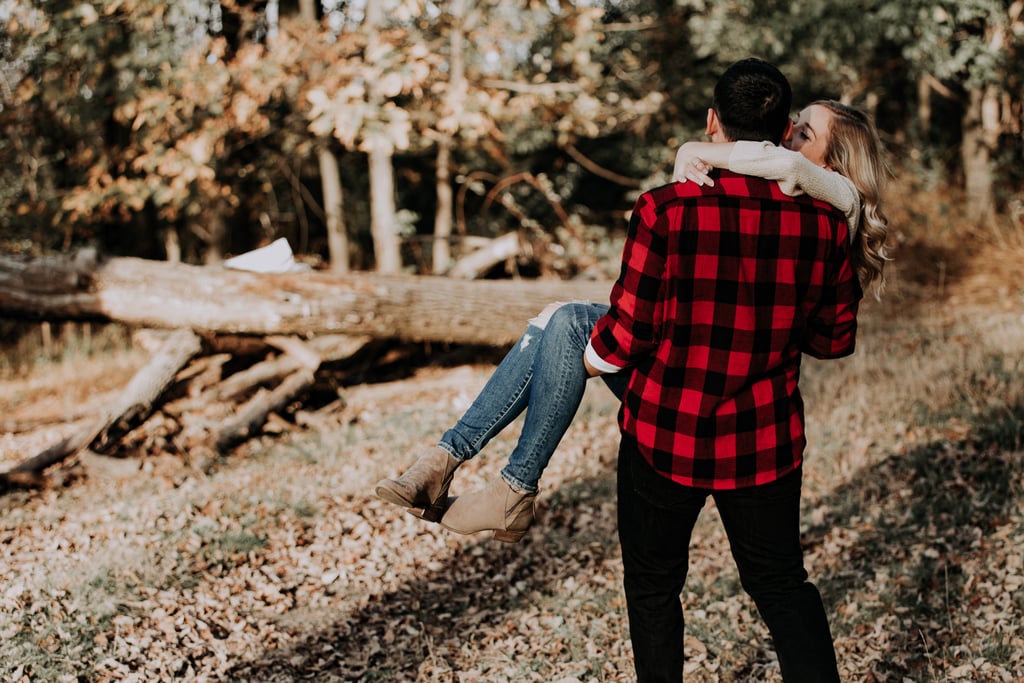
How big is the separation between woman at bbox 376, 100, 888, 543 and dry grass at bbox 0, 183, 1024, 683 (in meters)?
1.29

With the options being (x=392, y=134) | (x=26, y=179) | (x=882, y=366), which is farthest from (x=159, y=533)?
(x=26, y=179)

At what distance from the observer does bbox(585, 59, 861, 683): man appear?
2.13 meters

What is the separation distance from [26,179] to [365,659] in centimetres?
889

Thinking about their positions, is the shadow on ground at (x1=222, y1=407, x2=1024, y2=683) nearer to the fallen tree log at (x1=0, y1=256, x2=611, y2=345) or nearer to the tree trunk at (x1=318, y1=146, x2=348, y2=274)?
the fallen tree log at (x1=0, y1=256, x2=611, y2=345)

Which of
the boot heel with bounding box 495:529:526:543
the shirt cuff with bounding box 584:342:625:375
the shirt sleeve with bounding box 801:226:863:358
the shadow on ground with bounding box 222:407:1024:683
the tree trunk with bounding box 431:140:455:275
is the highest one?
the shirt sleeve with bounding box 801:226:863:358

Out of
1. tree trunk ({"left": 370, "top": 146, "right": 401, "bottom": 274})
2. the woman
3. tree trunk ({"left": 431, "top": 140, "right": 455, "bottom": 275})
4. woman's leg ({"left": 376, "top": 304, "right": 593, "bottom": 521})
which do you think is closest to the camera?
the woman

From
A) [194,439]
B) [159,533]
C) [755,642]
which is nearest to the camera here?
[755,642]

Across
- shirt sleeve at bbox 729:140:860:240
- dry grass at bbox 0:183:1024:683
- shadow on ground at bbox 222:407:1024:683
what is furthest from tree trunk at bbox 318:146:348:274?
shirt sleeve at bbox 729:140:860:240

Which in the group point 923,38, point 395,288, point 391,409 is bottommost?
point 391,409

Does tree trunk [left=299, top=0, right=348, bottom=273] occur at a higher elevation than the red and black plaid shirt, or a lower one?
lower

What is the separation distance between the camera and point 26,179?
10.3 metres

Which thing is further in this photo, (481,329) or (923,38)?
(923,38)

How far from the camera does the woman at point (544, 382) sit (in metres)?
2.48

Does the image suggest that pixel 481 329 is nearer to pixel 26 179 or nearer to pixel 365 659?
pixel 365 659
